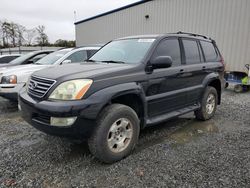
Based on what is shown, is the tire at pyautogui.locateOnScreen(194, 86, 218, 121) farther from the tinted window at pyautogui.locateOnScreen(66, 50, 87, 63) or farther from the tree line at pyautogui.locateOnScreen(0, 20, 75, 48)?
the tree line at pyautogui.locateOnScreen(0, 20, 75, 48)

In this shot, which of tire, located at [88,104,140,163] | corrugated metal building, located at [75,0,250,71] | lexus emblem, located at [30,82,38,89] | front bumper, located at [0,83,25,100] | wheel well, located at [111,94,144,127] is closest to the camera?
tire, located at [88,104,140,163]

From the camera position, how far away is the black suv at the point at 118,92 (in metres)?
2.57

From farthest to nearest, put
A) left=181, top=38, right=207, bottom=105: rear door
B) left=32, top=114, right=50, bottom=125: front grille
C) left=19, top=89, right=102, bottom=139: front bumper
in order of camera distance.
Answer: left=181, top=38, right=207, bottom=105: rear door < left=32, top=114, right=50, bottom=125: front grille < left=19, top=89, right=102, bottom=139: front bumper

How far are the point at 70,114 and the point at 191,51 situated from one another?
111 inches

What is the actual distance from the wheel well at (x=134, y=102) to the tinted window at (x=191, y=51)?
1489 millimetres

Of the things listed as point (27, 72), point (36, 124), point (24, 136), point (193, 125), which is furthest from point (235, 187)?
point (27, 72)

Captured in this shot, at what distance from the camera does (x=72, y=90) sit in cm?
259

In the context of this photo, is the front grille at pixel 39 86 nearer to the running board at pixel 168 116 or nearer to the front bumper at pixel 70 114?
the front bumper at pixel 70 114

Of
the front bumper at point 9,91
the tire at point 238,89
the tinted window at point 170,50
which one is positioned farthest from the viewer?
the tire at point 238,89

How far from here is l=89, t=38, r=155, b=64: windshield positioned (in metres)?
3.45

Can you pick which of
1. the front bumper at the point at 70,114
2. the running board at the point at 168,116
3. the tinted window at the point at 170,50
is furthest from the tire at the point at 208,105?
the front bumper at the point at 70,114

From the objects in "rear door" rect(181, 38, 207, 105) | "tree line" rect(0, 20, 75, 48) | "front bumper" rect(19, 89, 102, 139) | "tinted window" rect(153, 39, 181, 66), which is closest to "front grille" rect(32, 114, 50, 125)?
"front bumper" rect(19, 89, 102, 139)

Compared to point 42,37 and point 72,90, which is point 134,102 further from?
point 42,37

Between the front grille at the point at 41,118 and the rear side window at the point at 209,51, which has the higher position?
the rear side window at the point at 209,51
